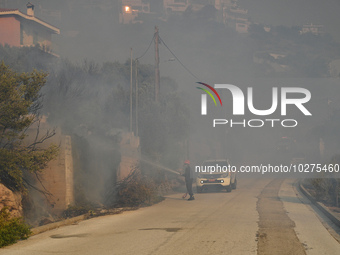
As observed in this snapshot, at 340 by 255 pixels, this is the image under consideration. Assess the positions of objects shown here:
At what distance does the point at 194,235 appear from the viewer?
996 centimetres

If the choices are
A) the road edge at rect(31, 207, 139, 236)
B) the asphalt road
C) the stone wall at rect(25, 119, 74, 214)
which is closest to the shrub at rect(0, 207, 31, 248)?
the asphalt road

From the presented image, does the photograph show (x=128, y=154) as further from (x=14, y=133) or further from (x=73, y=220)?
(x=14, y=133)

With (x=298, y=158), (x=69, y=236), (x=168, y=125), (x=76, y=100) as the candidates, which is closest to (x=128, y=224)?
(x=69, y=236)

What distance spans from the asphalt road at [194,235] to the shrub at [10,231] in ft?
0.69

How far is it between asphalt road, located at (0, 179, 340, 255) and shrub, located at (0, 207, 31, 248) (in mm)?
212

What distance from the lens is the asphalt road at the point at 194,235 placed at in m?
8.51

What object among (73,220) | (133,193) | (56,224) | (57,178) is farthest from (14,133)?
(133,193)

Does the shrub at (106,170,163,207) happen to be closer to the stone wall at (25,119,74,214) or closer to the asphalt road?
the asphalt road

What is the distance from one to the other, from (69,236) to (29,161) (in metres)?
2.96

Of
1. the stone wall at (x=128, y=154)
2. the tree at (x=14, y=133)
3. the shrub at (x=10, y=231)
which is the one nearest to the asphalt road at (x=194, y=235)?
the shrub at (x=10, y=231)

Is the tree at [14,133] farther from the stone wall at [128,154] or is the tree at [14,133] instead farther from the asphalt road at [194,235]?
the stone wall at [128,154]

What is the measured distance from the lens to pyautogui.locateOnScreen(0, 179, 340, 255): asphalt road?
851cm

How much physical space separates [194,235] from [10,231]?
4.29m

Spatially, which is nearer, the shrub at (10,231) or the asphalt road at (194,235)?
→ the asphalt road at (194,235)
